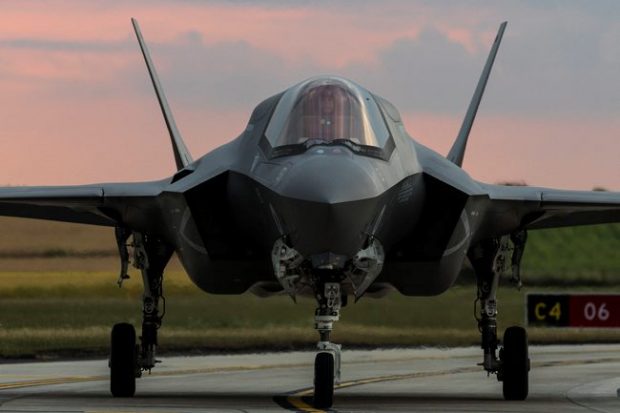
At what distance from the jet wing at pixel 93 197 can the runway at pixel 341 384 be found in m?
1.83

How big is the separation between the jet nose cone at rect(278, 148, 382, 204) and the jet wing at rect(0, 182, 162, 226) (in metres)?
2.69

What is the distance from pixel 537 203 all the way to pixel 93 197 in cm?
429

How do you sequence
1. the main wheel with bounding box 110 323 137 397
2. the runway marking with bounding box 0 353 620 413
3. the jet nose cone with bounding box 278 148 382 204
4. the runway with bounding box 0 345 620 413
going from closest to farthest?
the jet nose cone with bounding box 278 148 382 204
the runway with bounding box 0 345 620 413
the runway marking with bounding box 0 353 620 413
the main wheel with bounding box 110 323 137 397

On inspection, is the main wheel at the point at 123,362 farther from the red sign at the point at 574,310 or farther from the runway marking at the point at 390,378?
the red sign at the point at 574,310

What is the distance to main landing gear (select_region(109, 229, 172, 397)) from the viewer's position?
53.4 feet

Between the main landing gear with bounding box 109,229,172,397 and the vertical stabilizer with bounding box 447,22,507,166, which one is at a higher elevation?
the vertical stabilizer with bounding box 447,22,507,166

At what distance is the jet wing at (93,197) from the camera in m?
15.9

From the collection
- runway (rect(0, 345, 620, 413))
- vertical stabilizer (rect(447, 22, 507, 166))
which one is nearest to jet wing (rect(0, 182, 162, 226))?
runway (rect(0, 345, 620, 413))

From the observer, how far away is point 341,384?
19219 millimetres

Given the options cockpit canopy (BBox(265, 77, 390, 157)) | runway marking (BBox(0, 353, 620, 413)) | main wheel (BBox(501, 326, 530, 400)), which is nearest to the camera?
cockpit canopy (BBox(265, 77, 390, 157))

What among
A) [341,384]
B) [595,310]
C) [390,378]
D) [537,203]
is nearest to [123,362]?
[341,384]

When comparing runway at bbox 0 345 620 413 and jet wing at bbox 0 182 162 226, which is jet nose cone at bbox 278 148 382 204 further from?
jet wing at bbox 0 182 162 226

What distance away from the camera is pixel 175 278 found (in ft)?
85.0

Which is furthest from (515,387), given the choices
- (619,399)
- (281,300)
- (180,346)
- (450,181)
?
(180,346)
